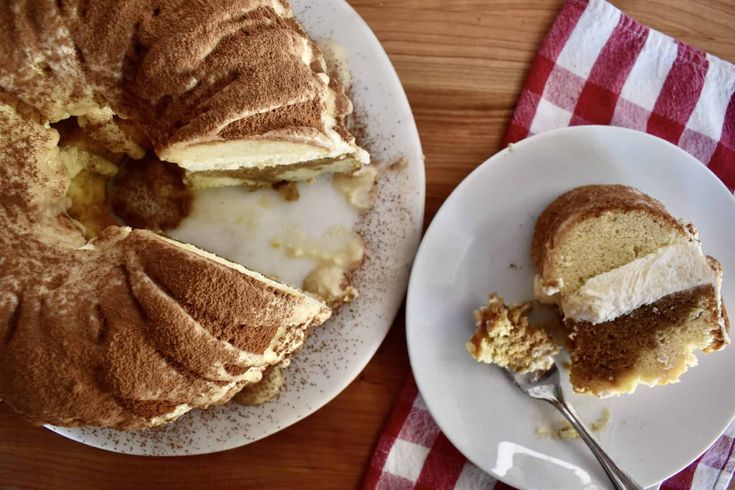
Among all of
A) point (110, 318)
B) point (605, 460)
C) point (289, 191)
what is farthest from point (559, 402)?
point (110, 318)

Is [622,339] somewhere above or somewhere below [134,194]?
below

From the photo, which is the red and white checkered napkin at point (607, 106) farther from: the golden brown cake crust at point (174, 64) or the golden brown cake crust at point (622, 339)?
the golden brown cake crust at point (174, 64)

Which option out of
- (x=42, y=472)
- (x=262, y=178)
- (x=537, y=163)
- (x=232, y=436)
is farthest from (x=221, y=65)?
(x=42, y=472)

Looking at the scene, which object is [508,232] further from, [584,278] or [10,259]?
[10,259]

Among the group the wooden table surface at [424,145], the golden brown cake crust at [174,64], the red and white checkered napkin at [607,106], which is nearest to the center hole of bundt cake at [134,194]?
the golden brown cake crust at [174,64]

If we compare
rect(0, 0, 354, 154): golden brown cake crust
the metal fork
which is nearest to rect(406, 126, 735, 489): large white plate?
the metal fork

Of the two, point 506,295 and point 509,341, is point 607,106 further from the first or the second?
point 509,341

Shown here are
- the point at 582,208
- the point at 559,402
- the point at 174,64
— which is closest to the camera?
the point at 174,64
